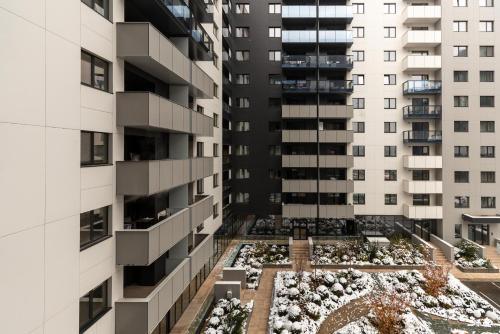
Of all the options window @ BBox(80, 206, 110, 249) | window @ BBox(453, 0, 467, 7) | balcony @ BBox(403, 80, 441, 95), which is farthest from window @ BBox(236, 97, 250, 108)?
window @ BBox(80, 206, 110, 249)

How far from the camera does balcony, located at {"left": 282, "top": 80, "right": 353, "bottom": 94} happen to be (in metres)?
36.2

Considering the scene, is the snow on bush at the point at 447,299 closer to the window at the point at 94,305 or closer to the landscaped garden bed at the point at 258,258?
the landscaped garden bed at the point at 258,258

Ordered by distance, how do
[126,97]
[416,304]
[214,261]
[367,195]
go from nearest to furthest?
[126,97], [416,304], [214,261], [367,195]

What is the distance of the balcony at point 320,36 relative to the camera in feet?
118

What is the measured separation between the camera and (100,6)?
1237cm

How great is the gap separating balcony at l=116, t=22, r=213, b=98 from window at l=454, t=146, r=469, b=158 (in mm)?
29967

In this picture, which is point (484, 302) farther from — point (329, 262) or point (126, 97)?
point (126, 97)

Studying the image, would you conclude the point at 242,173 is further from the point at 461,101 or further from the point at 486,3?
the point at 486,3

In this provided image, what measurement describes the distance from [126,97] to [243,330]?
44.0ft

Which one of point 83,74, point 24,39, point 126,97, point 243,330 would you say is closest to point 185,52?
point 126,97

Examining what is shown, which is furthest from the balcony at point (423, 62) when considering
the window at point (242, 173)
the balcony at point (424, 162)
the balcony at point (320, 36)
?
the window at point (242, 173)

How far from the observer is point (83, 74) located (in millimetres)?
11367

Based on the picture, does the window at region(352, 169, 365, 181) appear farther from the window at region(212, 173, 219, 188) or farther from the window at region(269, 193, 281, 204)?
the window at region(212, 173, 219, 188)

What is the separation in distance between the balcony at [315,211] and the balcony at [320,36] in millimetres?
16121
